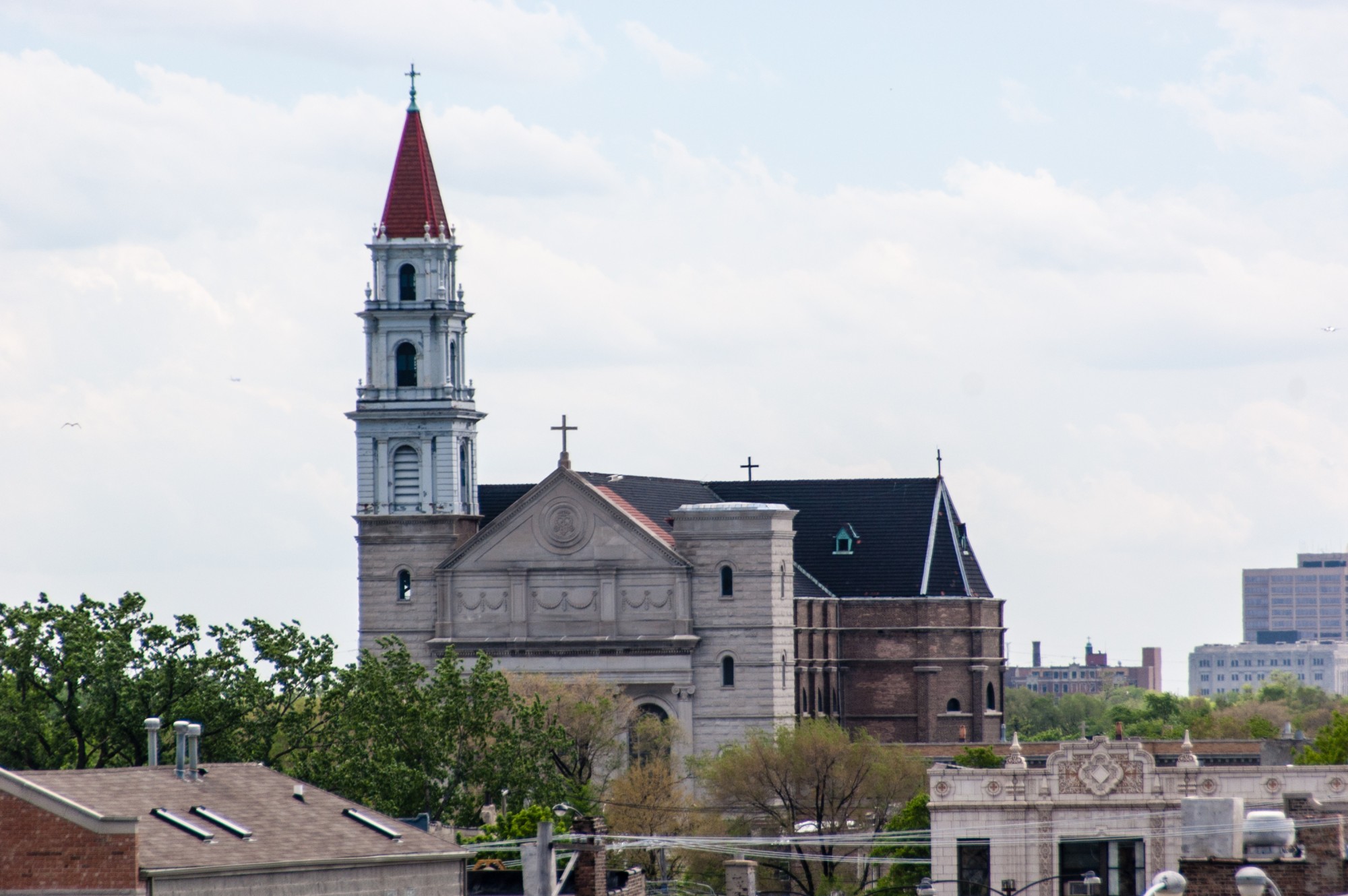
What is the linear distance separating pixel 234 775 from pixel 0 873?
384 inches

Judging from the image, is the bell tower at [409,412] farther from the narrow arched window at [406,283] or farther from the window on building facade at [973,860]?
the window on building facade at [973,860]

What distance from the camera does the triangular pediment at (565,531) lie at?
118375mm

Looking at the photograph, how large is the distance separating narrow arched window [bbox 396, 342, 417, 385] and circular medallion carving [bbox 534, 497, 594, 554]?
7401mm

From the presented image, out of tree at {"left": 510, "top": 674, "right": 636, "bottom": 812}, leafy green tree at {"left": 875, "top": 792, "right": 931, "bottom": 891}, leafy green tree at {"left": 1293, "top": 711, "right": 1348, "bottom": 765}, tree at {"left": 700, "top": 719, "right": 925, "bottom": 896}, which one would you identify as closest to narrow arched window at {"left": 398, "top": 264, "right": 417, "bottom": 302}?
tree at {"left": 510, "top": 674, "right": 636, "bottom": 812}

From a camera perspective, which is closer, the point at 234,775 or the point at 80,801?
the point at 80,801

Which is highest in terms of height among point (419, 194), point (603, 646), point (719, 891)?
point (419, 194)

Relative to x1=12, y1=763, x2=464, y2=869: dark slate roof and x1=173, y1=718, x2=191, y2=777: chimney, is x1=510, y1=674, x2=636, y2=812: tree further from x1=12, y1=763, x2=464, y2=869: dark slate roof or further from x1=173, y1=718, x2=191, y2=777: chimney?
x1=173, y1=718, x2=191, y2=777: chimney

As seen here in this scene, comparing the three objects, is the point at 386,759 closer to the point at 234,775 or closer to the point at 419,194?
the point at 234,775

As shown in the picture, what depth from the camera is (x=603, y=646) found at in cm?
11781

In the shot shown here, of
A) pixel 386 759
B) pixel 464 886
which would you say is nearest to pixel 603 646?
pixel 386 759

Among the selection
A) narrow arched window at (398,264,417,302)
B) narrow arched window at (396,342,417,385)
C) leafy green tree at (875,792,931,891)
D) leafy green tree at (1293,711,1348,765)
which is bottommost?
leafy green tree at (875,792,931,891)

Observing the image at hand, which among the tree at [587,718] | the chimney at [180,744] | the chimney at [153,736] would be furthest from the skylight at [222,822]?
the tree at [587,718]

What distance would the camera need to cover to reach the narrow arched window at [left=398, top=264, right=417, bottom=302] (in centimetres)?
11988

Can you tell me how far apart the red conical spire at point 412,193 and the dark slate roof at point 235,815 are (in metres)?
64.3
